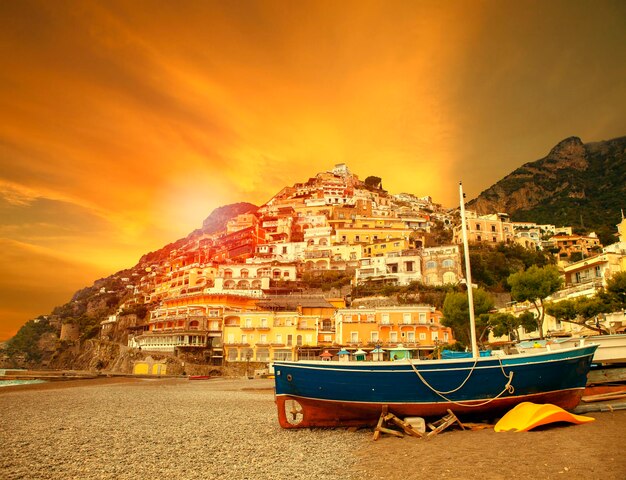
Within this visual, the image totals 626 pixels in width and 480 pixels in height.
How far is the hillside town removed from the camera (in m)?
45.6

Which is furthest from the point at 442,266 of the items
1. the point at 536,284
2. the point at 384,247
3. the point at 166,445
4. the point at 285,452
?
the point at 166,445

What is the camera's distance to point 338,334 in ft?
157

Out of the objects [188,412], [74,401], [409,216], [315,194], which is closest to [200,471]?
[188,412]

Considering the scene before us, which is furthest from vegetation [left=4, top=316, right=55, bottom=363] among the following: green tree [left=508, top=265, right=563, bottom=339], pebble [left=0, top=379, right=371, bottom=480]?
green tree [left=508, top=265, right=563, bottom=339]

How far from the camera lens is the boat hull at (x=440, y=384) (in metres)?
12.3

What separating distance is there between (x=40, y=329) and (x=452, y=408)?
471 feet

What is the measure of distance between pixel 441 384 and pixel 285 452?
5.03m

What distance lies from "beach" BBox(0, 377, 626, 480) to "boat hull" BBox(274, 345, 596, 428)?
813mm

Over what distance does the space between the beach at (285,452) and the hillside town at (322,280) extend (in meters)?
4.80

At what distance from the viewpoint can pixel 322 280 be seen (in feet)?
226

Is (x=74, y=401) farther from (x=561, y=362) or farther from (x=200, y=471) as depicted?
(x=561, y=362)

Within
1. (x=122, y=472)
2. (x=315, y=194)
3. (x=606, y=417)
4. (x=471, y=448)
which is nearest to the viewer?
(x=122, y=472)

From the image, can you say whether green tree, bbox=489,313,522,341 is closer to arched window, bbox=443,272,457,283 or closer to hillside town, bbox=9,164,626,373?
hillside town, bbox=9,164,626,373

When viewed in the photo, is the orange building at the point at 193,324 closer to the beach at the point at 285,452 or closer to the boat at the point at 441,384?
the beach at the point at 285,452
